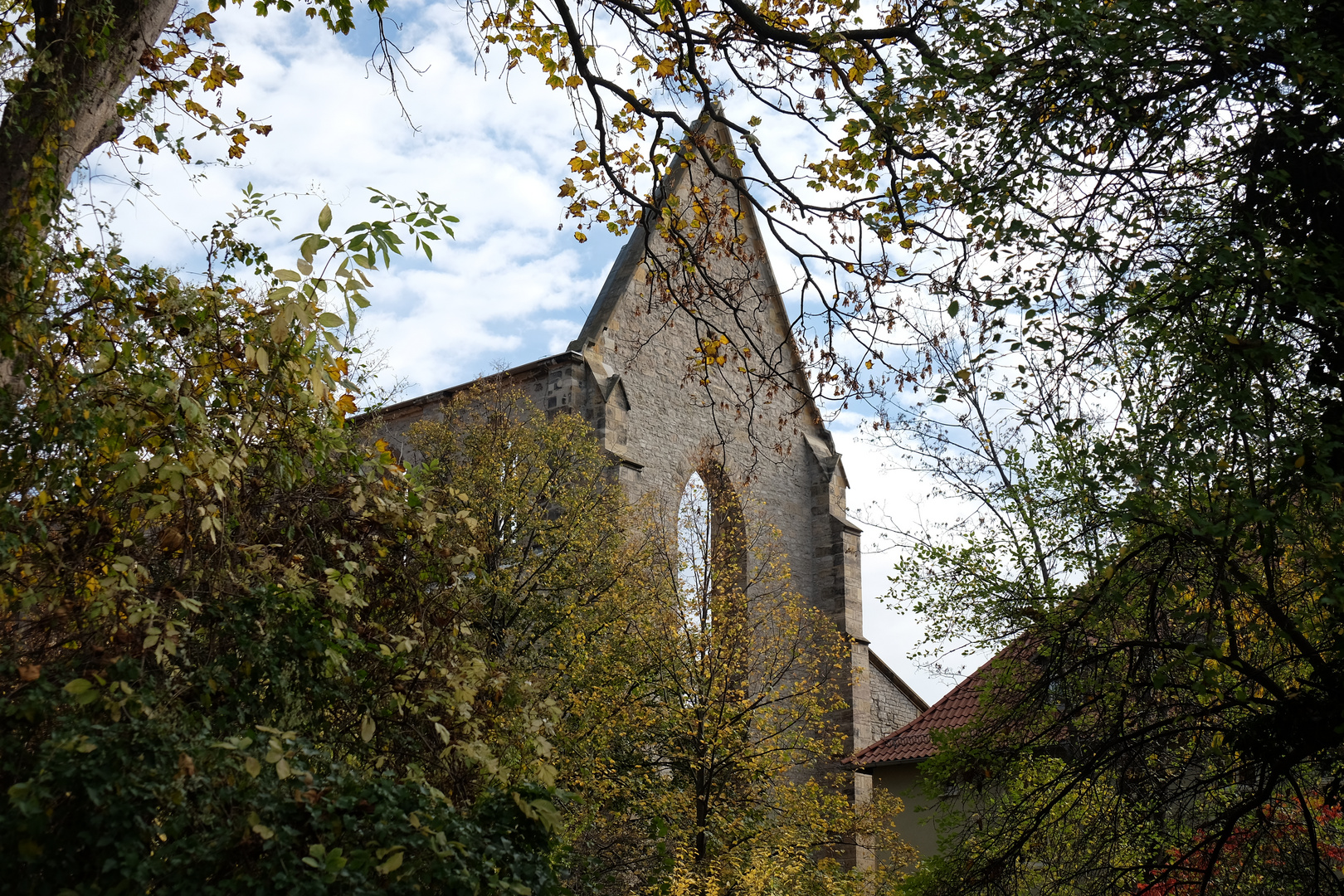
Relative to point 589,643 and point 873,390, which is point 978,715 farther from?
point 589,643

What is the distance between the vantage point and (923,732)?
17.5 meters

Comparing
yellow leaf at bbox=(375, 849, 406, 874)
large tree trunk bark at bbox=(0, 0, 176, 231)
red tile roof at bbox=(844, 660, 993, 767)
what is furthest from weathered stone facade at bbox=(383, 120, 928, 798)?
yellow leaf at bbox=(375, 849, 406, 874)

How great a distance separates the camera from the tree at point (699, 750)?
39.6ft

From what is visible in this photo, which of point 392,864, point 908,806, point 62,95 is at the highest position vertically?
point 62,95

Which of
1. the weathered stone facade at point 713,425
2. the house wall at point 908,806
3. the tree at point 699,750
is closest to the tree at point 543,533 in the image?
the tree at point 699,750

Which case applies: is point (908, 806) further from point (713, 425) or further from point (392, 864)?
point (392, 864)

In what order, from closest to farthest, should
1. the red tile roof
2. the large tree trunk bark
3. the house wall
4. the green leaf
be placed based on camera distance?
1. the green leaf
2. the large tree trunk bark
3. the red tile roof
4. the house wall

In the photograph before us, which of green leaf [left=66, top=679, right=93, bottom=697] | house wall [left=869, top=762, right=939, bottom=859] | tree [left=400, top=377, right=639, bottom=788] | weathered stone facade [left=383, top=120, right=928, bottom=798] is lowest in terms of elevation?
house wall [left=869, top=762, right=939, bottom=859]

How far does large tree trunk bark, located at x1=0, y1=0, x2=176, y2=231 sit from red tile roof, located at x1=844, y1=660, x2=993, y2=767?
13780mm

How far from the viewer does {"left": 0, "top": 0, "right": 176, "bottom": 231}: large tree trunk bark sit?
4773 mm

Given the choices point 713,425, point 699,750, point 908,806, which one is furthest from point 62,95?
point 908,806

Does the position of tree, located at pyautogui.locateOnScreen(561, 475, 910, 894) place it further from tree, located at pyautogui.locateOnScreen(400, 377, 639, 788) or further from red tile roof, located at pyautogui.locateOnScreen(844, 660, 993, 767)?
red tile roof, located at pyautogui.locateOnScreen(844, 660, 993, 767)

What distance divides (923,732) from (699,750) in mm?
5490

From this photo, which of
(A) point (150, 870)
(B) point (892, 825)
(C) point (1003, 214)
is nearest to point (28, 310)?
(A) point (150, 870)
